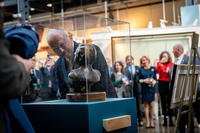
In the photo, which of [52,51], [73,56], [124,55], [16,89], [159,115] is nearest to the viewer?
[16,89]

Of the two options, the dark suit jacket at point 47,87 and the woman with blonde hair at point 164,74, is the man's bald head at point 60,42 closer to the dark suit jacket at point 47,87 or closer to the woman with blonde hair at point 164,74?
the dark suit jacket at point 47,87

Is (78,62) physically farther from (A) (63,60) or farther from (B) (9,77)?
(B) (9,77)

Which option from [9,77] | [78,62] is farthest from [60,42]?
[9,77]

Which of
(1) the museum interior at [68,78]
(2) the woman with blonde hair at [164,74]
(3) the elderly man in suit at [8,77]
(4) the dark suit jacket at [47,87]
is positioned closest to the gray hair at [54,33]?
(1) the museum interior at [68,78]

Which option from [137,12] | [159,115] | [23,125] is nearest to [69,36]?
[23,125]

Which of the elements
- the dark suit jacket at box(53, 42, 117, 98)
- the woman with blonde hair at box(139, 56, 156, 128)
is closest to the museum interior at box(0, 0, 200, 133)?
the dark suit jacket at box(53, 42, 117, 98)

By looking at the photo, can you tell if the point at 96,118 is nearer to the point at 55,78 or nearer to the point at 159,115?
the point at 55,78

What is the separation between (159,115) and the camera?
358 inches

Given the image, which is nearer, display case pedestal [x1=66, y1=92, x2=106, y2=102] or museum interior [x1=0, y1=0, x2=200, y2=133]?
museum interior [x1=0, y1=0, x2=200, y2=133]

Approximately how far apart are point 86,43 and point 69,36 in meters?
0.14

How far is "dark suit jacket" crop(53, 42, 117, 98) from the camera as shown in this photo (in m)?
2.25

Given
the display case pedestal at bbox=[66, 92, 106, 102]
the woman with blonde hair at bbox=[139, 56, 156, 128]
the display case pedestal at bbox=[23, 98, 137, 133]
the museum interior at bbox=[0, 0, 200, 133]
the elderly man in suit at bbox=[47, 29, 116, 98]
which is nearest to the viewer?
the museum interior at bbox=[0, 0, 200, 133]

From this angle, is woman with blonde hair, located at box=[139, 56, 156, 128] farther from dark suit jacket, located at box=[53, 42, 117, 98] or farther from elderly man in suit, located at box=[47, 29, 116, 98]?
elderly man in suit, located at box=[47, 29, 116, 98]

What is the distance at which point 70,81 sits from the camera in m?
2.18
